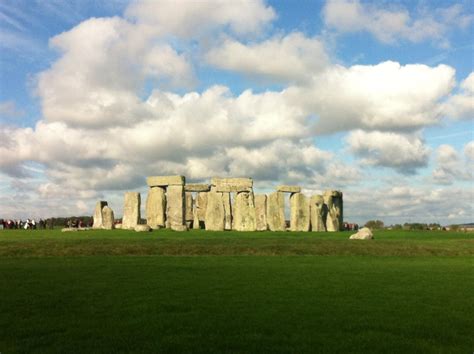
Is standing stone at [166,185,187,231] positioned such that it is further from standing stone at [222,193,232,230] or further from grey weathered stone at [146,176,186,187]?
standing stone at [222,193,232,230]

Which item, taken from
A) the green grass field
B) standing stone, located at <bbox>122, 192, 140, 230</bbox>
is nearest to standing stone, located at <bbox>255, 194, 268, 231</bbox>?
standing stone, located at <bbox>122, 192, 140, 230</bbox>

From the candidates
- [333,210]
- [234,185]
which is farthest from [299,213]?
[234,185]

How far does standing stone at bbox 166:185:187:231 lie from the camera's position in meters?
33.3

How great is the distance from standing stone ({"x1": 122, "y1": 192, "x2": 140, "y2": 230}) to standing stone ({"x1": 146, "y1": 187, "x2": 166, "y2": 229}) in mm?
728

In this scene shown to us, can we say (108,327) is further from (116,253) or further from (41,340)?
(116,253)

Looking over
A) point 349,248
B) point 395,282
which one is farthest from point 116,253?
point 395,282

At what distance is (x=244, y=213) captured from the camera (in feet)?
107

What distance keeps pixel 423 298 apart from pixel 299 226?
82.5 feet

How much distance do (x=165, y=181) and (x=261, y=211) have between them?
6741 millimetres

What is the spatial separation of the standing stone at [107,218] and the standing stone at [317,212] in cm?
1351

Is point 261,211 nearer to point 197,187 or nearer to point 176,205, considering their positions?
point 197,187

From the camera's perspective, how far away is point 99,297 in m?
8.62

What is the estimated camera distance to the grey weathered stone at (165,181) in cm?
3347

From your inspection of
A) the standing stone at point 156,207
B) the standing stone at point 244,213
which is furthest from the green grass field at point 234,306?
the standing stone at point 156,207
